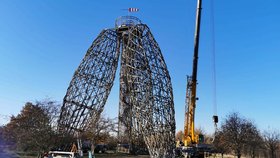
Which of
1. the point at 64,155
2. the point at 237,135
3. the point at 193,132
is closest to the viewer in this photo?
the point at 64,155

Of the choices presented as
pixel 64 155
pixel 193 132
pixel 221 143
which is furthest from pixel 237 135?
pixel 64 155

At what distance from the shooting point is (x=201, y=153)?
1363 inches

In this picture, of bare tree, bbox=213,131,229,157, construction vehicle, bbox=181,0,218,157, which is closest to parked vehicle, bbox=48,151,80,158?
construction vehicle, bbox=181,0,218,157

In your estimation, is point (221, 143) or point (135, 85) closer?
point (135, 85)

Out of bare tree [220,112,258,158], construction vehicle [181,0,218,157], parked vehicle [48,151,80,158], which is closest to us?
parked vehicle [48,151,80,158]

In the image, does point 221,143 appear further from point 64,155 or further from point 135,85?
point 64,155

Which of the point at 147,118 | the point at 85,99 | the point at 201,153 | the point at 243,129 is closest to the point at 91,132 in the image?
the point at 85,99

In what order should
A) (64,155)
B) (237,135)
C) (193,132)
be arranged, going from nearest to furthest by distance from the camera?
(64,155) → (193,132) → (237,135)

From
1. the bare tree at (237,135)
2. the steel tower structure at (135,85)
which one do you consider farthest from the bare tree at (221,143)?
the steel tower structure at (135,85)

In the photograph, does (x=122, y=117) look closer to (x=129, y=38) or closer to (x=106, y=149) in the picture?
(x=106, y=149)

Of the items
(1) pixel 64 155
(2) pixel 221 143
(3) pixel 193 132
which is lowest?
(1) pixel 64 155

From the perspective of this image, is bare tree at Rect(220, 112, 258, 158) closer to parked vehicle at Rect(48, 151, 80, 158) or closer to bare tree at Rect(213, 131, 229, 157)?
bare tree at Rect(213, 131, 229, 157)

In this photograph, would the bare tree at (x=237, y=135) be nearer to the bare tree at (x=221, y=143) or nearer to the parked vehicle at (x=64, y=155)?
the bare tree at (x=221, y=143)

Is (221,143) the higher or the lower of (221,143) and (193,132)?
the lower
